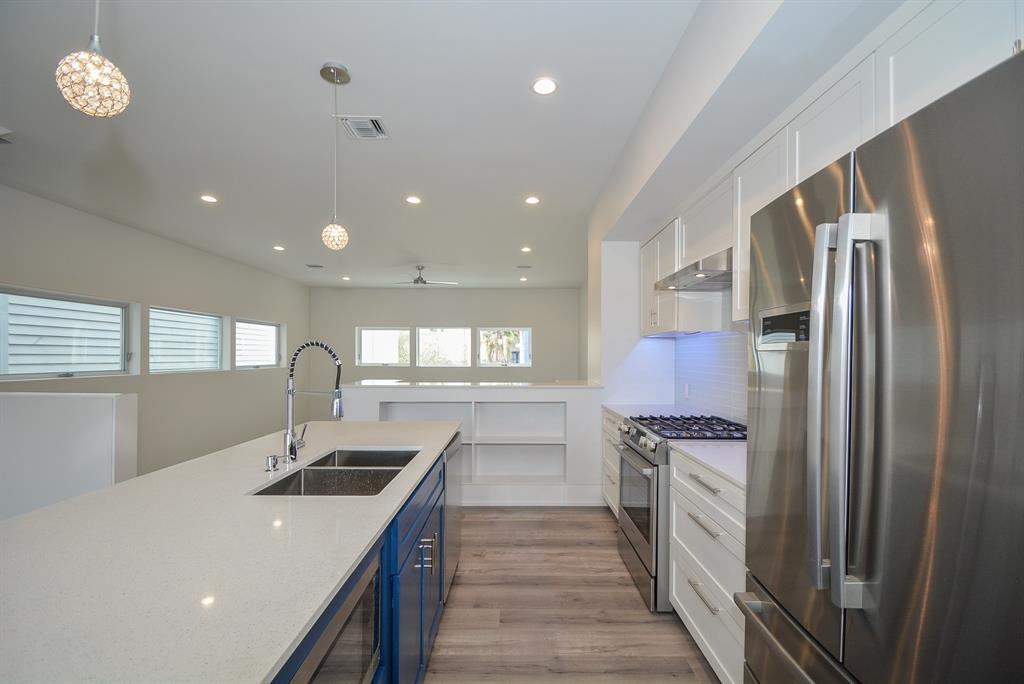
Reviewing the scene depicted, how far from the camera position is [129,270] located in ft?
15.2

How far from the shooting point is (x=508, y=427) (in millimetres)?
4270

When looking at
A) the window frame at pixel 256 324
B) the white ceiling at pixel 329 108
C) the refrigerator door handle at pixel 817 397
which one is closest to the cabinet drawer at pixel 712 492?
the refrigerator door handle at pixel 817 397

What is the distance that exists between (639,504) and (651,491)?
269mm

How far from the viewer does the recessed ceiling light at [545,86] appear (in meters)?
2.19

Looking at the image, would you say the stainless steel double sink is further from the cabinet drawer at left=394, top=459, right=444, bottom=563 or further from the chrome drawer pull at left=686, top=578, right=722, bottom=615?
the chrome drawer pull at left=686, top=578, right=722, bottom=615

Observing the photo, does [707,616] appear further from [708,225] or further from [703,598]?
[708,225]

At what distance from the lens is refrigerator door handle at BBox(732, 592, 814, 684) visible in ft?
3.51

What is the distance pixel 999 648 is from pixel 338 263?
6.94m

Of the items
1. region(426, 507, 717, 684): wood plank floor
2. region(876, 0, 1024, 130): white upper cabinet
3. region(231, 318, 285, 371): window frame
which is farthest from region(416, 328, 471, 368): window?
region(876, 0, 1024, 130): white upper cabinet

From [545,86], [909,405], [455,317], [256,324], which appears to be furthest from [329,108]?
[455,317]

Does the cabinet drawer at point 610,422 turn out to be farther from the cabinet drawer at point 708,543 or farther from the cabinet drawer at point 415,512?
the cabinet drawer at point 415,512

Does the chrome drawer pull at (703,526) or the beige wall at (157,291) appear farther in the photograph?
the beige wall at (157,291)

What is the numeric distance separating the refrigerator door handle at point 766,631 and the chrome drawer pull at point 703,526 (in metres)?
0.43

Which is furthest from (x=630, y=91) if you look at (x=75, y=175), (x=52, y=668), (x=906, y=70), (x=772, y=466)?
(x=75, y=175)
